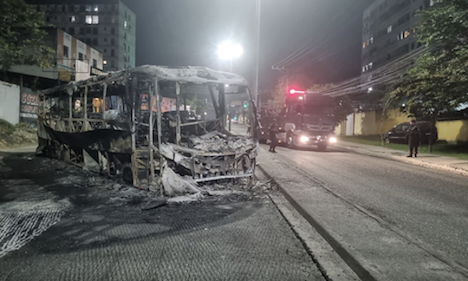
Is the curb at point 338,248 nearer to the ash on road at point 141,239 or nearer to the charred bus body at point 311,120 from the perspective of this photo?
the ash on road at point 141,239

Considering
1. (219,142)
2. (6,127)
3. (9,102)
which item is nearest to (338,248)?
(219,142)

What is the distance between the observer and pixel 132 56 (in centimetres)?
8831

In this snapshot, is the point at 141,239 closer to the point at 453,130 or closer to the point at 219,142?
the point at 219,142

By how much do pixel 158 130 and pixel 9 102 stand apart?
20008mm

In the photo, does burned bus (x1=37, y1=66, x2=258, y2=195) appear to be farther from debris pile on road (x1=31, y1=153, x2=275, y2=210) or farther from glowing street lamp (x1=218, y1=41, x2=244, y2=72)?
glowing street lamp (x1=218, y1=41, x2=244, y2=72)

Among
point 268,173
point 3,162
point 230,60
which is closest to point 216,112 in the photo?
point 268,173

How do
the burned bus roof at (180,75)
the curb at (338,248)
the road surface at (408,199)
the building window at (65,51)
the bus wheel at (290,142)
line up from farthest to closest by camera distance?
the building window at (65,51)
the bus wheel at (290,142)
the burned bus roof at (180,75)
the road surface at (408,199)
the curb at (338,248)

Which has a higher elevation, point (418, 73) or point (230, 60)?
point (230, 60)

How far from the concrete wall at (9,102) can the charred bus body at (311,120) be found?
59.9ft

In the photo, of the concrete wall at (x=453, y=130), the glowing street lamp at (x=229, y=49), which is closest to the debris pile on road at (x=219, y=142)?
the glowing street lamp at (x=229, y=49)

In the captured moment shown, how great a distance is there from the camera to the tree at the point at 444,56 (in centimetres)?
1423

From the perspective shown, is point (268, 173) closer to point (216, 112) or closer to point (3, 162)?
point (216, 112)

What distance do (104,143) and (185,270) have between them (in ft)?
18.4

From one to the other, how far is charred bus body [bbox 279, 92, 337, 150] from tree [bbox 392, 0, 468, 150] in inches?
189
